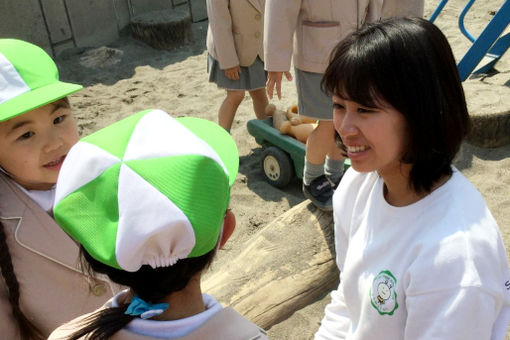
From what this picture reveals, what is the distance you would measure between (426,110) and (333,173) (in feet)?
4.93

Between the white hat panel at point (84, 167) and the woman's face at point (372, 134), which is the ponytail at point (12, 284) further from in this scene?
the woman's face at point (372, 134)

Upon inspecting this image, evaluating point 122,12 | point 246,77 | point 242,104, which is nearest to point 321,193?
point 246,77

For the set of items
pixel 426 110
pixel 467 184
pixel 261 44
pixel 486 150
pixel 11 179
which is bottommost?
pixel 486 150

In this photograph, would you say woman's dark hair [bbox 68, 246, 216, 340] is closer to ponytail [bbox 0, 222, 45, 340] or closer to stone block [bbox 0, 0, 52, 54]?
ponytail [bbox 0, 222, 45, 340]

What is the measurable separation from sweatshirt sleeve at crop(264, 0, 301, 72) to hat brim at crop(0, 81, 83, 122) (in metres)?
1.33

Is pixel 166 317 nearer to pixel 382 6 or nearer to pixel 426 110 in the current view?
pixel 426 110

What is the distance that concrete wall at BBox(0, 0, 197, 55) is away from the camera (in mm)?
5547

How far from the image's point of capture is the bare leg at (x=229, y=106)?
3816mm

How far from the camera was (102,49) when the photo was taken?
5922mm

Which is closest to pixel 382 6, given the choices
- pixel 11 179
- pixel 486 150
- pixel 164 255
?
pixel 486 150

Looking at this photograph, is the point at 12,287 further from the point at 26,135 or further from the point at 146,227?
the point at 146,227

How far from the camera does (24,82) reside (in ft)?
4.84

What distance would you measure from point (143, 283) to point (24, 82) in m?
Answer: 0.78

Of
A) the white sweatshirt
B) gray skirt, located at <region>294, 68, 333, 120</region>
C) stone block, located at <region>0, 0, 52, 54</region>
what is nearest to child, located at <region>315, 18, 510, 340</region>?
the white sweatshirt
